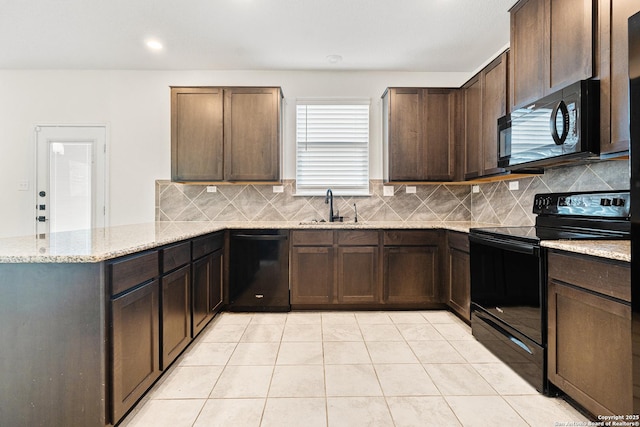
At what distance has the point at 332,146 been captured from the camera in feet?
12.5

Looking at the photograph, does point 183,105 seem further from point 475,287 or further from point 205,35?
point 475,287

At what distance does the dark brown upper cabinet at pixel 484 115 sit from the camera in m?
2.65

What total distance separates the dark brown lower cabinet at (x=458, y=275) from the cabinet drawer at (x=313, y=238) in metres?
1.14

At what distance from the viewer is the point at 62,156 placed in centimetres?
377

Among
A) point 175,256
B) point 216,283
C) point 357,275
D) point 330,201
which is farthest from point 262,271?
point 175,256

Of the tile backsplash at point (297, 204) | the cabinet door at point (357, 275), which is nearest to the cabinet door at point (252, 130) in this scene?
the tile backsplash at point (297, 204)

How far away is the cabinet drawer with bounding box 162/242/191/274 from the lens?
76.0 inches

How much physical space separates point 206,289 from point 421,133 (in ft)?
8.57

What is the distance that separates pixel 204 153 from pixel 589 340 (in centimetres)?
332

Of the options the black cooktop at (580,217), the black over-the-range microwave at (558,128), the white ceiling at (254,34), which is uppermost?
the white ceiling at (254,34)

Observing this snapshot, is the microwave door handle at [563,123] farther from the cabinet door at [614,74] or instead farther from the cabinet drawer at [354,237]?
the cabinet drawer at [354,237]

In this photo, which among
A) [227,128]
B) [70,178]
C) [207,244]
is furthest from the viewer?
[70,178]

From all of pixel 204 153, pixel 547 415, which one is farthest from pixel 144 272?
pixel 547 415

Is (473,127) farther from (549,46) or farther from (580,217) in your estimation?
(580,217)
